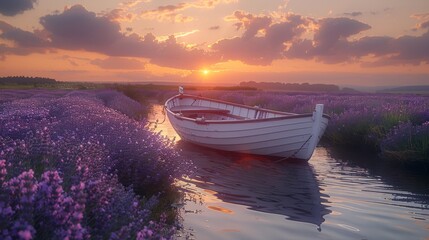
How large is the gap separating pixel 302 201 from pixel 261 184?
135cm

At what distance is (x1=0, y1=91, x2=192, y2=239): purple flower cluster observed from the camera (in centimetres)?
260

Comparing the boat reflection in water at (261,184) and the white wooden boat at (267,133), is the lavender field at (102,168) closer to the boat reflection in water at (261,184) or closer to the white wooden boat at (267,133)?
the boat reflection in water at (261,184)

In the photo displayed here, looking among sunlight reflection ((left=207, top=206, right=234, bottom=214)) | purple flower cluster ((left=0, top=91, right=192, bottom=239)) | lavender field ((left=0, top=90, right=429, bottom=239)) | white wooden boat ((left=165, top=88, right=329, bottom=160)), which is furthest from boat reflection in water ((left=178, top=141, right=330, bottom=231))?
purple flower cluster ((left=0, top=91, right=192, bottom=239))

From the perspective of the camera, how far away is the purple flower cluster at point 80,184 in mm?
2600

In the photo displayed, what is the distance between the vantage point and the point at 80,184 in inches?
111

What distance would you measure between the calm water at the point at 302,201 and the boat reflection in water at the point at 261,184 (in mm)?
16

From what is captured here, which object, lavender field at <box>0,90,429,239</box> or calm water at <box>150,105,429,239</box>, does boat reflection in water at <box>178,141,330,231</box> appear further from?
lavender field at <box>0,90,429,239</box>

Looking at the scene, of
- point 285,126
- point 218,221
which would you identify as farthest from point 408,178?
point 218,221

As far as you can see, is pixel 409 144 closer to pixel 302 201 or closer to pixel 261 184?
pixel 261 184

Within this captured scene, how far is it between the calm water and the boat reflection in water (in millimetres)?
16

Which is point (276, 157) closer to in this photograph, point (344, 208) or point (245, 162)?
point (245, 162)

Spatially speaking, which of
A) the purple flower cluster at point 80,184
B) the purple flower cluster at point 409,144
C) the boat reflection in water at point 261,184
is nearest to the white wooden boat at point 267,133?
the boat reflection in water at point 261,184

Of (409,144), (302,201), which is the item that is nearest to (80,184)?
(302,201)

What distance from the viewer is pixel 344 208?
7496 millimetres
